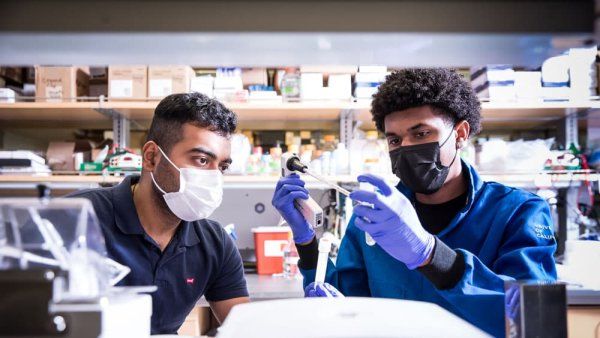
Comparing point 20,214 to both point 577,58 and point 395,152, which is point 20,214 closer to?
point 395,152

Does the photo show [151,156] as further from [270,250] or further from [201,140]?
[270,250]

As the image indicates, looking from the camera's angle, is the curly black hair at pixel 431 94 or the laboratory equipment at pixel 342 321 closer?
the laboratory equipment at pixel 342 321

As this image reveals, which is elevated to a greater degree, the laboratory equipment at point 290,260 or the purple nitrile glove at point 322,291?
the purple nitrile glove at point 322,291

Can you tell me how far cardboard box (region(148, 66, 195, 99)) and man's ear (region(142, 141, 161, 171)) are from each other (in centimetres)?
110

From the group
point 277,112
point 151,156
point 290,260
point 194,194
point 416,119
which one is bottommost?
point 290,260

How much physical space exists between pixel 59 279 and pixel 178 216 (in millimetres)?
986

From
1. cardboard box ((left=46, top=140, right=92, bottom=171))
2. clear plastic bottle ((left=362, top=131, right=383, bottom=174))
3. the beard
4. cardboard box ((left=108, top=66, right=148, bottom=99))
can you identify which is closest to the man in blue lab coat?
the beard

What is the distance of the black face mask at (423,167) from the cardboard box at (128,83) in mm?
1867

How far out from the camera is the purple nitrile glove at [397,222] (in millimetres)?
1037

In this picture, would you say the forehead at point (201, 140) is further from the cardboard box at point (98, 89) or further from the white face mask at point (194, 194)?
the cardboard box at point (98, 89)

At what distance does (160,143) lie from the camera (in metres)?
1.67

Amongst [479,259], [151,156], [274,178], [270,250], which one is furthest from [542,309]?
[270,250]

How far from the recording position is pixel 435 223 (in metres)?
1.43

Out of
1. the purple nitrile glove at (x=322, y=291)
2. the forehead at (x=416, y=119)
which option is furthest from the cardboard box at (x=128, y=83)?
the purple nitrile glove at (x=322, y=291)
